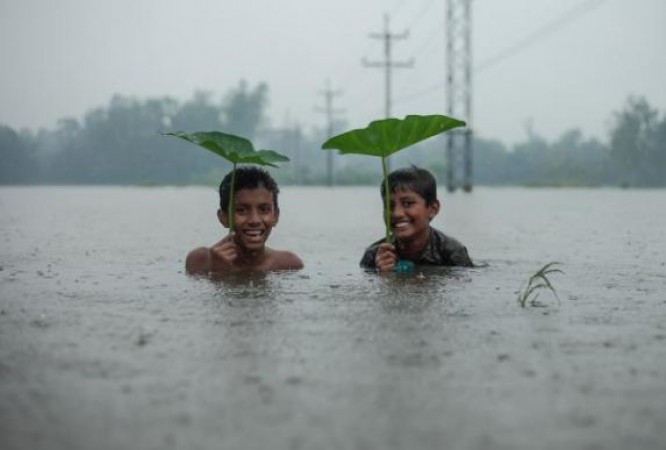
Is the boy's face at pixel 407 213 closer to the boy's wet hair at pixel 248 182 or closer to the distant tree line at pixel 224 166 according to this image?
the boy's wet hair at pixel 248 182

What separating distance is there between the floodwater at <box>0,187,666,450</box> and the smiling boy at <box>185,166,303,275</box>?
0.91ft

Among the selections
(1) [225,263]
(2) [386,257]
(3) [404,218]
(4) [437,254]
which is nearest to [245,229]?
(1) [225,263]

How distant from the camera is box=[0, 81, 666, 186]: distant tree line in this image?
194 feet

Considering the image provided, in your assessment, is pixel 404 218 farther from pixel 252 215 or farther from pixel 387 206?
Answer: pixel 252 215

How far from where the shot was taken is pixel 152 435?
1578 millimetres

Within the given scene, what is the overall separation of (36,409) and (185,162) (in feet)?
243

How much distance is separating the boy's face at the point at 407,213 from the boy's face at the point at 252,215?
76cm

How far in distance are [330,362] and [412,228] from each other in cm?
284

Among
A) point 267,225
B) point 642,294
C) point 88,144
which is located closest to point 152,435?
point 642,294

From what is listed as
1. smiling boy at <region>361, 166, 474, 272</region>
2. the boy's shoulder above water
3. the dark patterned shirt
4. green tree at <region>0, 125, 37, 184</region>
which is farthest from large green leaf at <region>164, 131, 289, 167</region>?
green tree at <region>0, 125, 37, 184</region>

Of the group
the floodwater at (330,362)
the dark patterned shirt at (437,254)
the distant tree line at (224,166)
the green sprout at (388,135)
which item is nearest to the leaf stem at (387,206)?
the green sprout at (388,135)

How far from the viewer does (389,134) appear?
4594mm

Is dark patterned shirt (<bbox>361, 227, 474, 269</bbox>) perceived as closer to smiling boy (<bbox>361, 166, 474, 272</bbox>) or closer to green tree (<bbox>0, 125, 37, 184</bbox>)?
smiling boy (<bbox>361, 166, 474, 272</bbox>)

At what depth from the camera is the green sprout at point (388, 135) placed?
14.7ft
